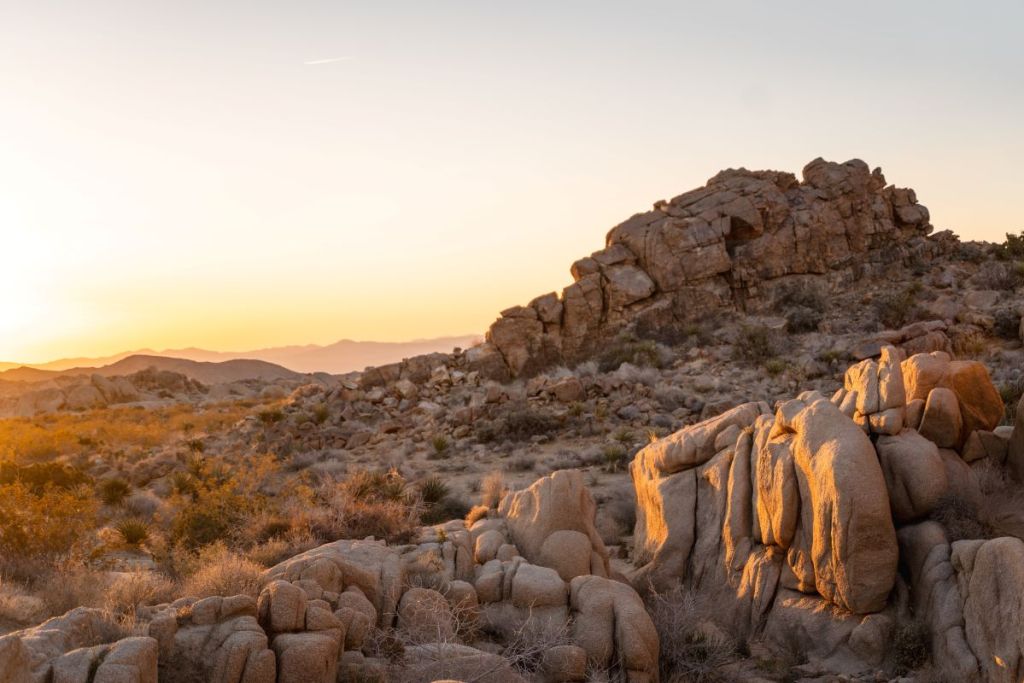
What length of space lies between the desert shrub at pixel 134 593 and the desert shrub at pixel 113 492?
10.2 meters

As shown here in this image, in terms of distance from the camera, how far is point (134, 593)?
27.7 ft

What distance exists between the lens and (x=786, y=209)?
3653 centimetres

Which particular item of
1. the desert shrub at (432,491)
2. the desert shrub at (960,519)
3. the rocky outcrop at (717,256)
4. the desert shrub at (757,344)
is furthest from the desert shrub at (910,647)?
the rocky outcrop at (717,256)

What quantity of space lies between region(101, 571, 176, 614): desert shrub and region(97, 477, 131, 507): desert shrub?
33.6 feet

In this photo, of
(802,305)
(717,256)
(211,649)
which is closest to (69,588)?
(211,649)

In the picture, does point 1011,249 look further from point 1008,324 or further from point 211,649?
point 211,649

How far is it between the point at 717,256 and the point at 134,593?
99.8 ft

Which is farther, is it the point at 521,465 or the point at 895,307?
the point at 895,307

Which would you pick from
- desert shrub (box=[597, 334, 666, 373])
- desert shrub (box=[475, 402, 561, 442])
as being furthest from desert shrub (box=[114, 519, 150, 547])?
desert shrub (box=[597, 334, 666, 373])

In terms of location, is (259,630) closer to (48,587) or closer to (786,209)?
(48,587)

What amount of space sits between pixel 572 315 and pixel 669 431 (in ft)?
41.0

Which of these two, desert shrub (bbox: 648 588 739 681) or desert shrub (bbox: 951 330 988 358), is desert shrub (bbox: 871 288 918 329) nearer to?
desert shrub (bbox: 951 330 988 358)

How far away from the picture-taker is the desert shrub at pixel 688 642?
907cm

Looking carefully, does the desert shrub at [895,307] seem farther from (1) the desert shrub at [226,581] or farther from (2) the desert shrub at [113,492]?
(1) the desert shrub at [226,581]
